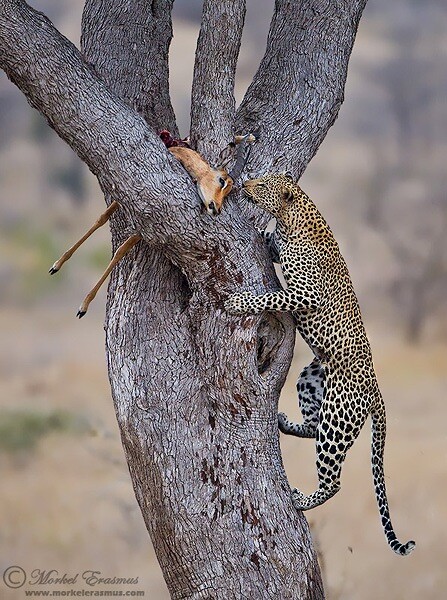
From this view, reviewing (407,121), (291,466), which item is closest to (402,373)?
(291,466)

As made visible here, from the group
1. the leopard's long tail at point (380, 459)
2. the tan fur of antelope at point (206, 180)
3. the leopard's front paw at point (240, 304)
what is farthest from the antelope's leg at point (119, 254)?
the leopard's long tail at point (380, 459)

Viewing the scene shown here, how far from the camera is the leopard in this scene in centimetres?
375

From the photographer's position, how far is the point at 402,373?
612cm

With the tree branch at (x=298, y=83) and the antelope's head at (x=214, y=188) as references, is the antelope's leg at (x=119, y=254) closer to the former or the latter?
the antelope's head at (x=214, y=188)

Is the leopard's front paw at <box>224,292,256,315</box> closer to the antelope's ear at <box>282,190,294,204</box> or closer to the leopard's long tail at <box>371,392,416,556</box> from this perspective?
the antelope's ear at <box>282,190,294,204</box>

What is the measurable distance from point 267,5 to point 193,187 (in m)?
3.42

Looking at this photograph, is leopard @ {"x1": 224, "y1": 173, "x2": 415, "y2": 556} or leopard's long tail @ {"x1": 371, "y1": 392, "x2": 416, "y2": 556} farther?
leopard's long tail @ {"x1": 371, "y1": 392, "x2": 416, "y2": 556}

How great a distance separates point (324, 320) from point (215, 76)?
3.30 feet

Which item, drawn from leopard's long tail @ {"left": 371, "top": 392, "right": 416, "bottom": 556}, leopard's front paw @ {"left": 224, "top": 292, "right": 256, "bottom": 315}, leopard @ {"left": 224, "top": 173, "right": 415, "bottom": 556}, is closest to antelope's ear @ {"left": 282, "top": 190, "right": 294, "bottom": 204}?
leopard @ {"left": 224, "top": 173, "right": 415, "bottom": 556}

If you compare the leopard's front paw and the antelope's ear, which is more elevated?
the antelope's ear

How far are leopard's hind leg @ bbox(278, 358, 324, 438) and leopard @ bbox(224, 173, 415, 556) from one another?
0.12 ft

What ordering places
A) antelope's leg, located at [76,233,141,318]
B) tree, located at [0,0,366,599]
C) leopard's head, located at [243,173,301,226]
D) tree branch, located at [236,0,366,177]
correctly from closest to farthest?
tree, located at [0,0,366,599], antelope's leg, located at [76,233,141,318], leopard's head, located at [243,173,301,226], tree branch, located at [236,0,366,177]

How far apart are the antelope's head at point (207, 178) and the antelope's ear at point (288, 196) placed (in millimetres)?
215

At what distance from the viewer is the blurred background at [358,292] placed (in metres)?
5.84
